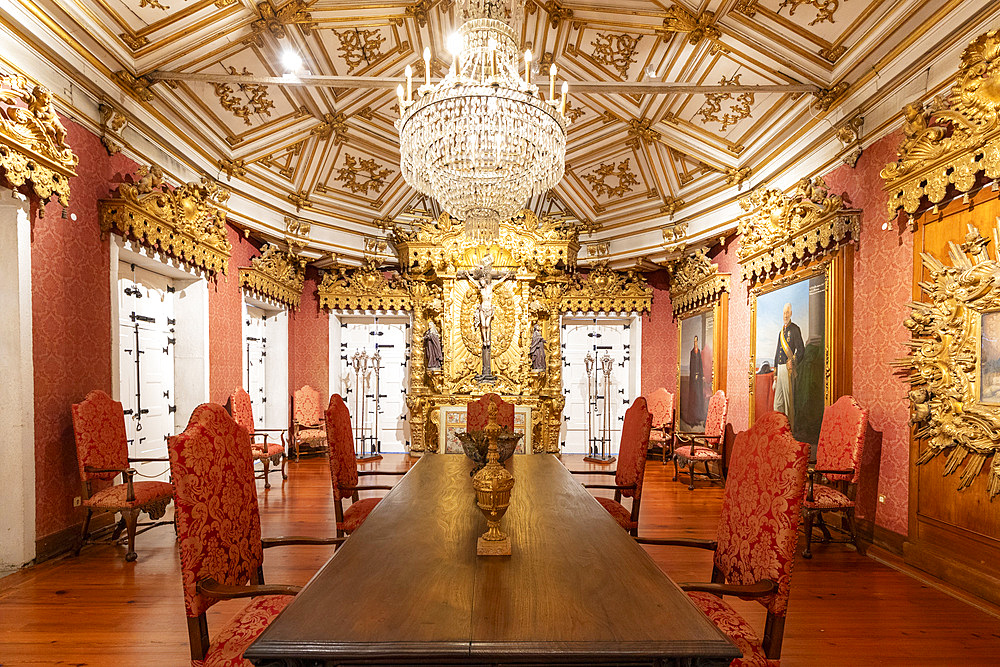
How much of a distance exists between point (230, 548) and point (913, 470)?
4.17 metres

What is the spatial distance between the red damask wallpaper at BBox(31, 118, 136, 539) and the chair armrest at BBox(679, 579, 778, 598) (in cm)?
417

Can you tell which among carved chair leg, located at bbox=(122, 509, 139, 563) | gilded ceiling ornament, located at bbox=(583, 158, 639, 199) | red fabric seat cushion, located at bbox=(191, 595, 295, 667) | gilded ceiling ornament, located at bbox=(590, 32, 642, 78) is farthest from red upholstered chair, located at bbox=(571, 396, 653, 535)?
gilded ceiling ornament, located at bbox=(583, 158, 639, 199)

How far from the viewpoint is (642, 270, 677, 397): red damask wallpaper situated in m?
8.78

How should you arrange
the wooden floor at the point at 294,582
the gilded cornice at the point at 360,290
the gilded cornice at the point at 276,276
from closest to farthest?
1. the wooden floor at the point at 294,582
2. the gilded cornice at the point at 276,276
3. the gilded cornice at the point at 360,290

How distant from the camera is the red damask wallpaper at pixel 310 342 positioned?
332 inches

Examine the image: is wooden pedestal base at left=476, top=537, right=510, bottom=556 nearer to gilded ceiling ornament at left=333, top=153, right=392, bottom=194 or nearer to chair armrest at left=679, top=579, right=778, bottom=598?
chair armrest at left=679, top=579, right=778, bottom=598

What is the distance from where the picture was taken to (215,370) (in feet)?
19.3

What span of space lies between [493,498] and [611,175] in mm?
6692

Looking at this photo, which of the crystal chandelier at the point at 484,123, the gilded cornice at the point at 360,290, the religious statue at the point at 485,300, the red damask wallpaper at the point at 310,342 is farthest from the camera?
the gilded cornice at the point at 360,290

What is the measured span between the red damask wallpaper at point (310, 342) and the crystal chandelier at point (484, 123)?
213 inches

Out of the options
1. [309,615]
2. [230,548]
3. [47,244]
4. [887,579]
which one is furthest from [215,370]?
[887,579]

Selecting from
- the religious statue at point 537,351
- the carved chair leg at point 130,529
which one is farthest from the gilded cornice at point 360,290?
the carved chair leg at point 130,529

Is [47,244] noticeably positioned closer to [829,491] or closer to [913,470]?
[829,491]

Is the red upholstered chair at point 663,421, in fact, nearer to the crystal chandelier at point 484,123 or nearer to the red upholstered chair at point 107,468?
the crystal chandelier at point 484,123
